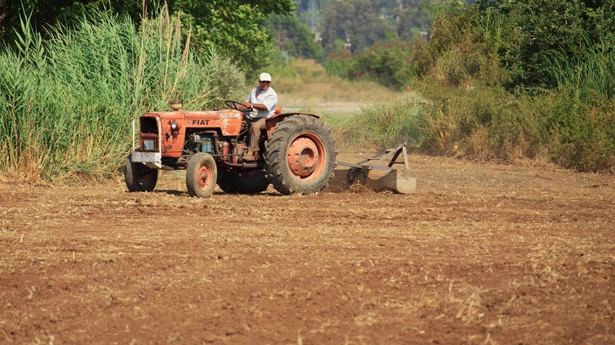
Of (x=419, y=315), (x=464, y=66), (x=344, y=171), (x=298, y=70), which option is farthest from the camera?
(x=298, y=70)

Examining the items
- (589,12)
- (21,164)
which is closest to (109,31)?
(21,164)

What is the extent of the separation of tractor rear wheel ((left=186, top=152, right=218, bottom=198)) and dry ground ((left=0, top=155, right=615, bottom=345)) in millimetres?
221

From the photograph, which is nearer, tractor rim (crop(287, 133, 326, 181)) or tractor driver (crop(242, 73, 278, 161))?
tractor driver (crop(242, 73, 278, 161))

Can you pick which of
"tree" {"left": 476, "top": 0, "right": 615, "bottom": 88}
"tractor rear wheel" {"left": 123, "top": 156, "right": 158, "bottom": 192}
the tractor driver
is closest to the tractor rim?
the tractor driver

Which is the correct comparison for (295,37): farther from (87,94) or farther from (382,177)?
(382,177)

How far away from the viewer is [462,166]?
18.1 metres

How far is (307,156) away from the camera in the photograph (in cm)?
1284

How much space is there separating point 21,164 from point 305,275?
7.93 meters

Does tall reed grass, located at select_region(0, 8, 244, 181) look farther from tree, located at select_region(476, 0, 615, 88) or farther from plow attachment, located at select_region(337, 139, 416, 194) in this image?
tree, located at select_region(476, 0, 615, 88)

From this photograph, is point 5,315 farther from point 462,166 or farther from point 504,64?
point 504,64

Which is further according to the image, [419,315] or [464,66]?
[464,66]

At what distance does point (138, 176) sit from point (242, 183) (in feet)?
5.11

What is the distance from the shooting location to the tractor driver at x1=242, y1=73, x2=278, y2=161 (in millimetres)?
12484

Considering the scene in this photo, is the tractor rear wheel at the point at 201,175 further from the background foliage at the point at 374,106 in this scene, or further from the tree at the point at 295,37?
the tree at the point at 295,37
